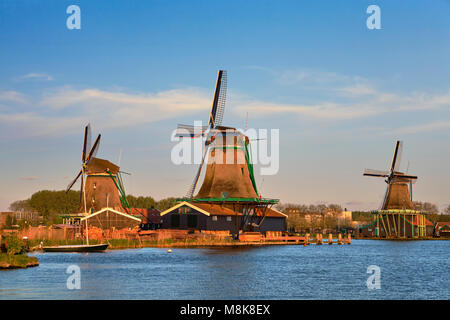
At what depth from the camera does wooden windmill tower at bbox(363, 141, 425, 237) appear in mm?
99125

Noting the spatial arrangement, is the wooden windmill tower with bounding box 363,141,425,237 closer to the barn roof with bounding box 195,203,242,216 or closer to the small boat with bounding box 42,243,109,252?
the barn roof with bounding box 195,203,242,216

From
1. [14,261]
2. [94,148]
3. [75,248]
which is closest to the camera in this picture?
[14,261]

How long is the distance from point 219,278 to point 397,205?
229 ft

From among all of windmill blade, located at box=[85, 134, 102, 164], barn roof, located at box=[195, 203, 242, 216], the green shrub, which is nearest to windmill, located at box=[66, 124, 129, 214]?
windmill blade, located at box=[85, 134, 102, 164]

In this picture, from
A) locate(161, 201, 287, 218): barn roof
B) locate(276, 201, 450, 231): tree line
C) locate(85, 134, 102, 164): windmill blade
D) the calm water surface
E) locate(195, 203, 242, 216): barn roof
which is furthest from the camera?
locate(276, 201, 450, 231): tree line

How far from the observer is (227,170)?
68.5 meters

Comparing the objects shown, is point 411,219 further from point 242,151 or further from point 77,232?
point 77,232

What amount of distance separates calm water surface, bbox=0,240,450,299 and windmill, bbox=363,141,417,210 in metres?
48.3

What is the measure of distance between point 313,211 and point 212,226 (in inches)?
4431

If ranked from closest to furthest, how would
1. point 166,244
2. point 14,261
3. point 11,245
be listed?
1. point 14,261
2. point 11,245
3. point 166,244

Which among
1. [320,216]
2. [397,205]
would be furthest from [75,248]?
[320,216]

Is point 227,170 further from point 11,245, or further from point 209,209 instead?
point 11,245

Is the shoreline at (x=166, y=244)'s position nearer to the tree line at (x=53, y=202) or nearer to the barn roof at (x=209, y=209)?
the barn roof at (x=209, y=209)

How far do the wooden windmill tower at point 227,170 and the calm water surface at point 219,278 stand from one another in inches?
663
